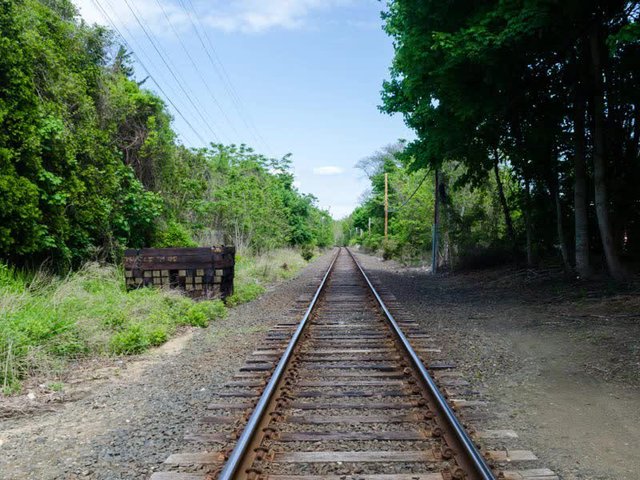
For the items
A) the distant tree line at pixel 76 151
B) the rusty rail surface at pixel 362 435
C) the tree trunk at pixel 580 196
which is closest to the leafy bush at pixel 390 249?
the distant tree line at pixel 76 151

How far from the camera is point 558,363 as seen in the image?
6191mm

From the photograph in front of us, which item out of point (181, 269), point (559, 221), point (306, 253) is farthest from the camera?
point (306, 253)

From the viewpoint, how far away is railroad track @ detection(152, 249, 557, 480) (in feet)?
10.6

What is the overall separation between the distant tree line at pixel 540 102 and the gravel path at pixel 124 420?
279 inches

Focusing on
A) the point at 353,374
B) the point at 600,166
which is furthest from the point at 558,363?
the point at 600,166

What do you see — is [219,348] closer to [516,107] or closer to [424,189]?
[516,107]

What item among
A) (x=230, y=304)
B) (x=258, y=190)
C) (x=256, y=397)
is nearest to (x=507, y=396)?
(x=256, y=397)

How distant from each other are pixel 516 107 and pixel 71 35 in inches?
471

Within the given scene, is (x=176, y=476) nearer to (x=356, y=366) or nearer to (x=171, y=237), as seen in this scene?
(x=356, y=366)

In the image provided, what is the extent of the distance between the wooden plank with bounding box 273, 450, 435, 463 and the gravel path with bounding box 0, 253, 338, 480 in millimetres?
867

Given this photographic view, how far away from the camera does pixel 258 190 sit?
2561 centimetres

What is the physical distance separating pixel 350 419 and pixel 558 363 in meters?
3.50

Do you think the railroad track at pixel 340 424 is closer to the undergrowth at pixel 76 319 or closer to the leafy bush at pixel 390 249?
the undergrowth at pixel 76 319

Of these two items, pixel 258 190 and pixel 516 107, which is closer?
pixel 516 107
